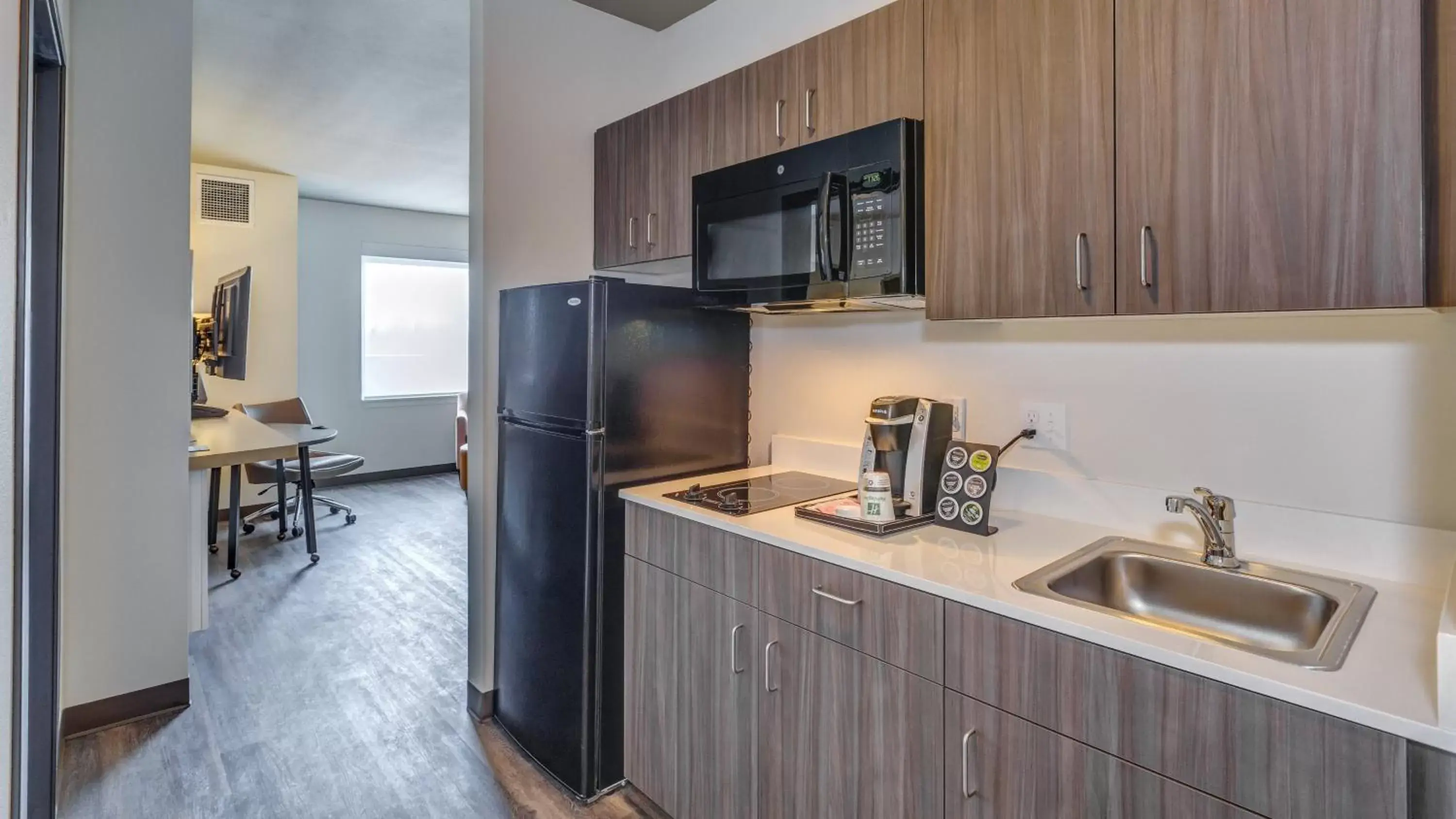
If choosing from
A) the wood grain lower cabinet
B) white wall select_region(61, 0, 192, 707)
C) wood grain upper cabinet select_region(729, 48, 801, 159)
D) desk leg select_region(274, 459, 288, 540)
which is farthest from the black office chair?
the wood grain lower cabinet

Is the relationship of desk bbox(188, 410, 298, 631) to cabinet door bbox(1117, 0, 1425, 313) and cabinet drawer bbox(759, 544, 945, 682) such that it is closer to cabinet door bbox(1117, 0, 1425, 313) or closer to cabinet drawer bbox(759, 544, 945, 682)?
cabinet drawer bbox(759, 544, 945, 682)

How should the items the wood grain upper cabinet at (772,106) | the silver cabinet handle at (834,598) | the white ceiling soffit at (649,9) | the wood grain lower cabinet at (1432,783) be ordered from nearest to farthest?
the wood grain lower cabinet at (1432,783), the silver cabinet handle at (834,598), the wood grain upper cabinet at (772,106), the white ceiling soffit at (649,9)

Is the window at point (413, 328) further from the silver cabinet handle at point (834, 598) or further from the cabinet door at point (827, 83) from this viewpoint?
the silver cabinet handle at point (834, 598)

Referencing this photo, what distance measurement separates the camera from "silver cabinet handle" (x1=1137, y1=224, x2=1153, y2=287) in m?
1.28

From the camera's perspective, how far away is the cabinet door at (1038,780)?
1.01 metres

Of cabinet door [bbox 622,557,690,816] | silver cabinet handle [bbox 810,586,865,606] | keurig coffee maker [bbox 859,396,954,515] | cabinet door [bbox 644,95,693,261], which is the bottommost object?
cabinet door [bbox 622,557,690,816]

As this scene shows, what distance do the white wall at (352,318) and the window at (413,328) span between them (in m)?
0.11

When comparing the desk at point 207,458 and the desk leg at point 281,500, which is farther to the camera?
the desk leg at point 281,500

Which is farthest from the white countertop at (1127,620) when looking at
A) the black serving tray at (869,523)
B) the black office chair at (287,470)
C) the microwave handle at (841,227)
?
the black office chair at (287,470)

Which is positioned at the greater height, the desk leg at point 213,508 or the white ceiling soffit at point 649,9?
the white ceiling soffit at point 649,9

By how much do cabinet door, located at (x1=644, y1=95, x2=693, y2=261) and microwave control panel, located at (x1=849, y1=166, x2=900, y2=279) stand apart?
0.63 m

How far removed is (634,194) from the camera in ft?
7.78

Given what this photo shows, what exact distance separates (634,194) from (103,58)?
5.54ft

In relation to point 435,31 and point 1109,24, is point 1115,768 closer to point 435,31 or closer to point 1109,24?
point 1109,24
